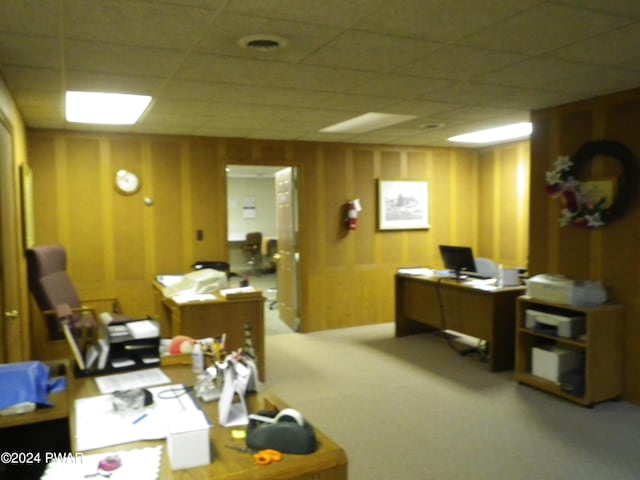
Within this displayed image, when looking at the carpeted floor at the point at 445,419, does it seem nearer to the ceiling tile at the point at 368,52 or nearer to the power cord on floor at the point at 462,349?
the power cord on floor at the point at 462,349

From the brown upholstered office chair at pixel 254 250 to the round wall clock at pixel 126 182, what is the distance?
19.4 feet

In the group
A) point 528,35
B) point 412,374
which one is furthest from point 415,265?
point 528,35

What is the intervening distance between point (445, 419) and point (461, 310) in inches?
64.8

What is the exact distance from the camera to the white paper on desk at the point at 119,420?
5.40ft

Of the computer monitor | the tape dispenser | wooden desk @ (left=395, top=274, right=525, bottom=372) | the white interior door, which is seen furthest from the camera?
the white interior door

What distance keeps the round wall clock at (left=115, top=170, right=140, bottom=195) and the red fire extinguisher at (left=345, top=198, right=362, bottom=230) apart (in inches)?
99.8

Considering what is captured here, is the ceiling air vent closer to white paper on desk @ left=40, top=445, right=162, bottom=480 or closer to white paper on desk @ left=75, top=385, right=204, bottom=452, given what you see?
white paper on desk @ left=75, top=385, right=204, bottom=452

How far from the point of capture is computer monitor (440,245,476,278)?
5.12 m

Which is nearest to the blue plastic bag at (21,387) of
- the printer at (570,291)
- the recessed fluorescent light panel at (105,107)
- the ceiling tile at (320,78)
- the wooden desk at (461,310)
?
the ceiling tile at (320,78)

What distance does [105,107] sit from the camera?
4414 millimetres

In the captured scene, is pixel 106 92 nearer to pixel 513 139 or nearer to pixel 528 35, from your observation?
pixel 528 35

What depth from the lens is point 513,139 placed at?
20.9 ft

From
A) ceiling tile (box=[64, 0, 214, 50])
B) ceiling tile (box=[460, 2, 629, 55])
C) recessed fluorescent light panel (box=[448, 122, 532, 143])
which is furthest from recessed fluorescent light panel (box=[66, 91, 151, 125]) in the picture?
recessed fluorescent light panel (box=[448, 122, 532, 143])

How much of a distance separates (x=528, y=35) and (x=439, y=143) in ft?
13.2
